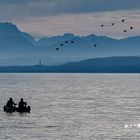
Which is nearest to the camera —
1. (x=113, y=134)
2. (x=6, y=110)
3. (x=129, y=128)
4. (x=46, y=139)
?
(x=46, y=139)

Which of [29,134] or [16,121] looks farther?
[16,121]

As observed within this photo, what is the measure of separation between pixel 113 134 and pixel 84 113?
2824cm

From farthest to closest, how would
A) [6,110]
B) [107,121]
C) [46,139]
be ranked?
[6,110]
[107,121]
[46,139]

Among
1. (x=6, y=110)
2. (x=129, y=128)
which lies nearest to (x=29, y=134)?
(x=129, y=128)

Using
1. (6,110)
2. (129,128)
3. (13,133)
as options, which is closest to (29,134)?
(13,133)

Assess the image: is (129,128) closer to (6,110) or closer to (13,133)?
(13,133)

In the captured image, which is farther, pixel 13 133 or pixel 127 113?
pixel 127 113

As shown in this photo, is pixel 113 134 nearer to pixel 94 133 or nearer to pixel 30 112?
pixel 94 133

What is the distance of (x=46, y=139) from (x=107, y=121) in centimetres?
1971

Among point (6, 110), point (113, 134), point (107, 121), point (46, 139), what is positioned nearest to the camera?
point (46, 139)

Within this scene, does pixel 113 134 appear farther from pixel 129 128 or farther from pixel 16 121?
pixel 16 121

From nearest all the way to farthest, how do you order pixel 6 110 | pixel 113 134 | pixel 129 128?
pixel 113 134 → pixel 129 128 → pixel 6 110

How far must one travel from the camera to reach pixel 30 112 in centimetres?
9469

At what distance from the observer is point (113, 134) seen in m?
67.3
